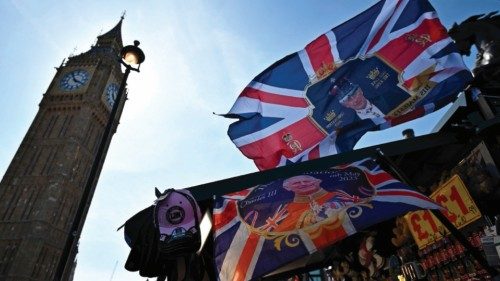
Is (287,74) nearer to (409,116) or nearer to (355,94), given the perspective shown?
(355,94)

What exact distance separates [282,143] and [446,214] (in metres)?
3.71

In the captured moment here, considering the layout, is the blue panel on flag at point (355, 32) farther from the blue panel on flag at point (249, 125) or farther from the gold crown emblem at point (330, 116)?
the blue panel on flag at point (249, 125)

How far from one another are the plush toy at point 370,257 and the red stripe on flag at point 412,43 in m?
3.32

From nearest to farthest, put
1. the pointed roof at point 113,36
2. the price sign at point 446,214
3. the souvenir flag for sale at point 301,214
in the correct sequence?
the souvenir flag for sale at point 301,214 → the price sign at point 446,214 → the pointed roof at point 113,36

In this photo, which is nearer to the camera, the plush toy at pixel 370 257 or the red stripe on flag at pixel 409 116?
the red stripe on flag at pixel 409 116

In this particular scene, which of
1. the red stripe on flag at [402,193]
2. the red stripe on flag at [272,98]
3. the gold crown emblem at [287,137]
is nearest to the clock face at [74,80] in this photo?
the red stripe on flag at [272,98]

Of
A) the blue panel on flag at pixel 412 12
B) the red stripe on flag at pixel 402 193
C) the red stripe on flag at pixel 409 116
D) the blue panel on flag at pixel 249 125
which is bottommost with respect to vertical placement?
the red stripe on flag at pixel 402 193

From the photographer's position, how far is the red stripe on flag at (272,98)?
795 cm

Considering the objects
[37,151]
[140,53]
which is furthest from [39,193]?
[140,53]

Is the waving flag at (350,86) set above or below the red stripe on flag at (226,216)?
above

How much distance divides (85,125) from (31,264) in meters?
28.1

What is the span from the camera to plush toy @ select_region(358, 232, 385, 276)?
247 inches

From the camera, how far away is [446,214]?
5.00 meters

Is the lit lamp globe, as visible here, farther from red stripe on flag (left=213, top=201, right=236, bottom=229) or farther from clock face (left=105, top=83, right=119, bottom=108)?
clock face (left=105, top=83, right=119, bottom=108)
